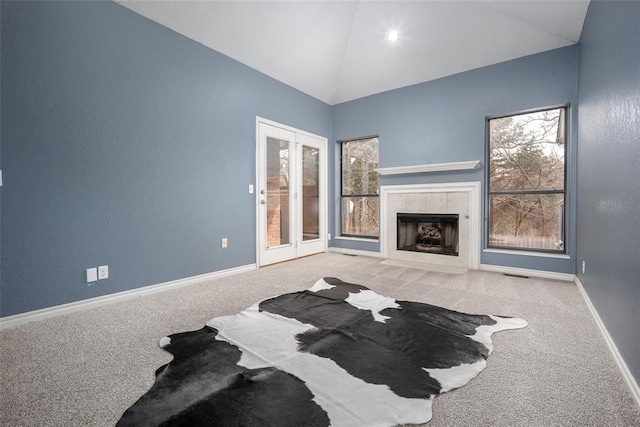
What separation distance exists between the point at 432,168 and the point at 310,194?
195 centimetres

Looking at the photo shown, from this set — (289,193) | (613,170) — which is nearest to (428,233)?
(289,193)

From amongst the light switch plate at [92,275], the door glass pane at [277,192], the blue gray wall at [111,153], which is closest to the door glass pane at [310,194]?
the door glass pane at [277,192]

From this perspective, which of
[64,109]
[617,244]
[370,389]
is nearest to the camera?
[370,389]

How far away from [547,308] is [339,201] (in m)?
3.45

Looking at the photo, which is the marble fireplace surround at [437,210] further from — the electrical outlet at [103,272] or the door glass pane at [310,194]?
the electrical outlet at [103,272]

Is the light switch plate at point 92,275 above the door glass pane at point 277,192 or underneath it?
underneath

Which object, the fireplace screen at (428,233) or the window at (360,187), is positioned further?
the window at (360,187)

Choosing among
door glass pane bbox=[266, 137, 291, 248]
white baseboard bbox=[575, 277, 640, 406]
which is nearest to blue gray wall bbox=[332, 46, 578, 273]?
door glass pane bbox=[266, 137, 291, 248]

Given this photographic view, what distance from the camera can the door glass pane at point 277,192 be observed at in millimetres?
4066

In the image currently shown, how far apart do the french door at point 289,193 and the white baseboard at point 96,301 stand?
0.90 m

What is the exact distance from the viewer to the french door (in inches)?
155

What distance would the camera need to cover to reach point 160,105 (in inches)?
112

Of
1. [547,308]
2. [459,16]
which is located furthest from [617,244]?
[459,16]

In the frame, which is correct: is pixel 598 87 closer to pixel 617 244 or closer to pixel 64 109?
pixel 617 244
